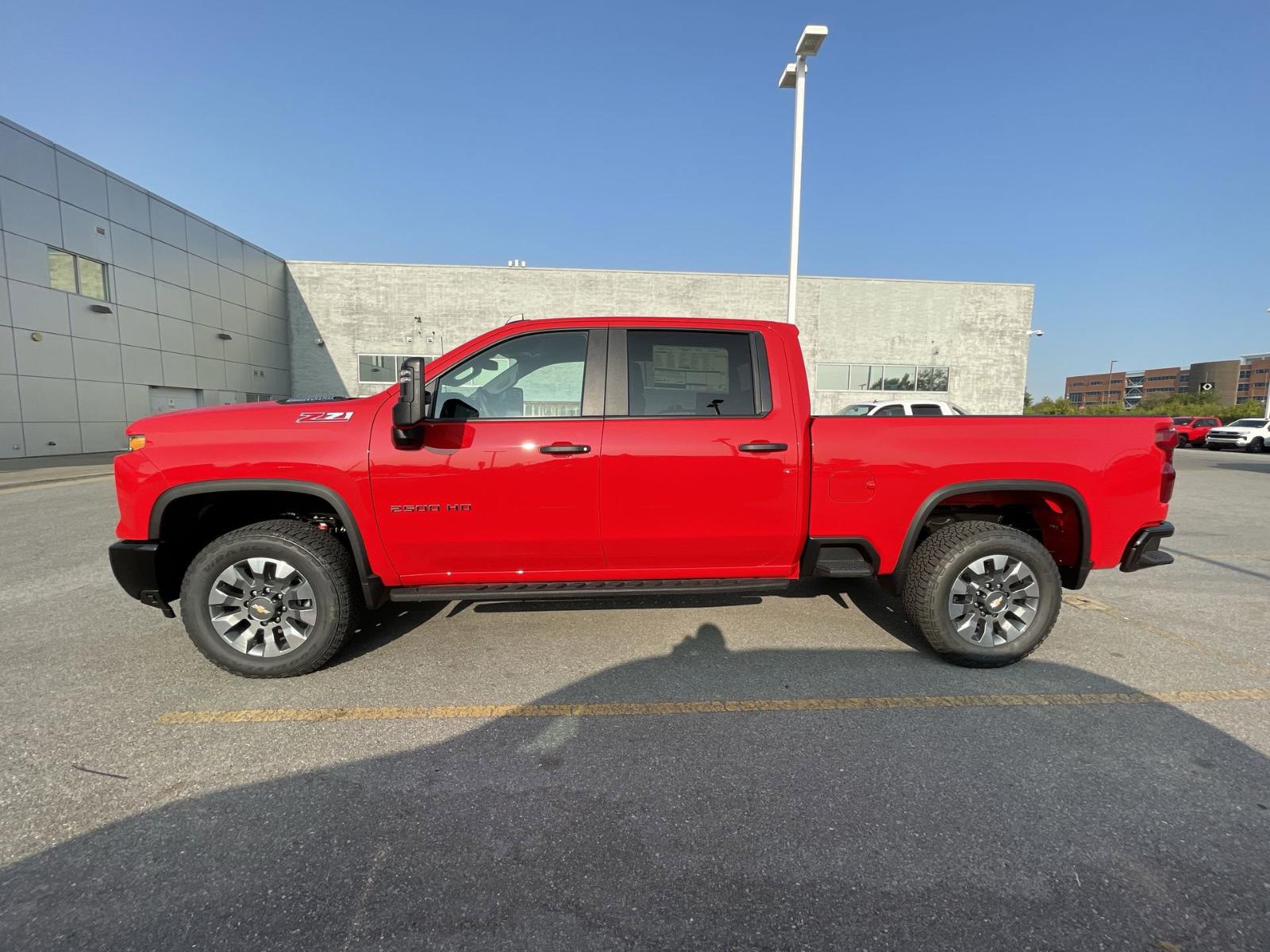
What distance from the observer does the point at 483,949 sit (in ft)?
5.32

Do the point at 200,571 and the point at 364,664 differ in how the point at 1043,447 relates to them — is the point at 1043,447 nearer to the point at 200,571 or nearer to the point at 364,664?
the point at 364,664

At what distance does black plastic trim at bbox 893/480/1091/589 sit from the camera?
3.34 meters

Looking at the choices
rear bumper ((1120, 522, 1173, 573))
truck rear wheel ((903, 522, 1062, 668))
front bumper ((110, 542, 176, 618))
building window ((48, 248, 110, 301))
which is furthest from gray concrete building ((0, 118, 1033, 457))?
truck rear wheel ((903, 522, 1062, 668))

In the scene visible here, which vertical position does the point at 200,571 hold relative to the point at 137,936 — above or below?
above

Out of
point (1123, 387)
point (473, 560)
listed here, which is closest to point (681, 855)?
point (473, 560)

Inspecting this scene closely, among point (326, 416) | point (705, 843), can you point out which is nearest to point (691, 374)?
point (326, 416)

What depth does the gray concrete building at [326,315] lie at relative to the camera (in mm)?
16578

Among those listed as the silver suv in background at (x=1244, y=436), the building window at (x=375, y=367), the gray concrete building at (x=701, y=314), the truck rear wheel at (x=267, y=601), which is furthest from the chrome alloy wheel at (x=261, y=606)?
the silver suv in background at (x=1244, y=436)

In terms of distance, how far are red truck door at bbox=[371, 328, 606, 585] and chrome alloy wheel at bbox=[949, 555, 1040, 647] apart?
2.21m

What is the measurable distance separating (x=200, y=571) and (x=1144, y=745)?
4878 mm

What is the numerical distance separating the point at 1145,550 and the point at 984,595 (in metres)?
1.06

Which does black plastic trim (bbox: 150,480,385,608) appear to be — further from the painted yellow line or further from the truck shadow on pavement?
the truck shadow on pavement

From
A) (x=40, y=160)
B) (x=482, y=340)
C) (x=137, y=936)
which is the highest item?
(x=40, y=160)

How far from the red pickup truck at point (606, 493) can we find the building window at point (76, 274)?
18951 millimetres
